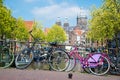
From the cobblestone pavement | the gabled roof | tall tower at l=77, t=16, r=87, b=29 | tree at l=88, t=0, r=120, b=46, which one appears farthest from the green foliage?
tall tower at l=77, t=16, r=87, b=29

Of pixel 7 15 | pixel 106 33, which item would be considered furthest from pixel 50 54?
pixel 7 15

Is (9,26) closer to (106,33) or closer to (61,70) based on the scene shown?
(106,33)

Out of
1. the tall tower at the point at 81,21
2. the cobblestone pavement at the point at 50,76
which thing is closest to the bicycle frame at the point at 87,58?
the cobblestone pavement at the point at 50,76

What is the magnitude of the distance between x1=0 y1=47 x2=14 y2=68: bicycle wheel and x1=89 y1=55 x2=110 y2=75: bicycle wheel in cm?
273

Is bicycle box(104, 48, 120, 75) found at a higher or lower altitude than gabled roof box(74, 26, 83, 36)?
lower

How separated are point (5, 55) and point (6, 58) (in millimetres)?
119

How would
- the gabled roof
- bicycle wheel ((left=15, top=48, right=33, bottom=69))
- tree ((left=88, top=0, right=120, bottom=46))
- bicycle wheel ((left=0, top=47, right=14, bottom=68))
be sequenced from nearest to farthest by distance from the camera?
bicycle wheel ((left=15, top=48, right=33, bottom=69))
bicycle wheel ((left=0, top=47, right=14, bottom=68))
tree ((left=88, top=0, right=120, bottom=46))
the gabled roof

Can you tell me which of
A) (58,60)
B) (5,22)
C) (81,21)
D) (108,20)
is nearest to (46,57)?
(58,60)

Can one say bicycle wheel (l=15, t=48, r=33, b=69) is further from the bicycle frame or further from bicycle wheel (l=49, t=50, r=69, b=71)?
the bicycle frame

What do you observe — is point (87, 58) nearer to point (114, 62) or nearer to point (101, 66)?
point (101, 66)

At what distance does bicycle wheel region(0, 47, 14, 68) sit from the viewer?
390 inches

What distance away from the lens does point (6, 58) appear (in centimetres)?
1005

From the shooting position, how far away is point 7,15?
123 feet

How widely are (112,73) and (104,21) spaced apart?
69.6ft
